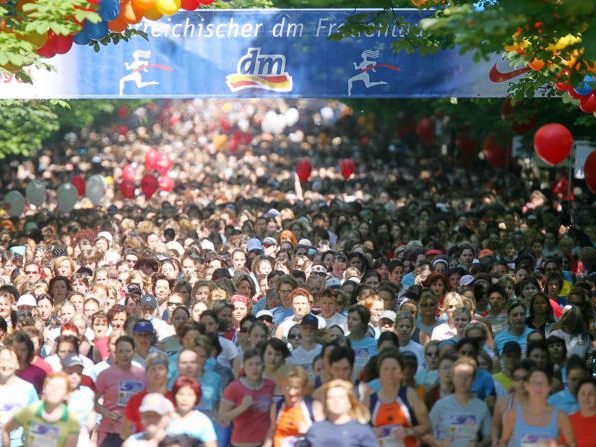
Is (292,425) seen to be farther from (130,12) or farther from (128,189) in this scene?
(128,189)

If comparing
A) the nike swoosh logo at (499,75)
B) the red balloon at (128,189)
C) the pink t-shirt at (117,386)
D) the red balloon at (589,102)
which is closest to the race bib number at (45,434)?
the pink t-shirt at (117,386)

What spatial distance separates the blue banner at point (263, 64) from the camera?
26.5 m

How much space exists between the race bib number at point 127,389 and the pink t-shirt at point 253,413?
866 millimetres

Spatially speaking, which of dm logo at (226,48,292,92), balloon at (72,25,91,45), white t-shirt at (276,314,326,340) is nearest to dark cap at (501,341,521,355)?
white t-shirt at (276,314,326,340)

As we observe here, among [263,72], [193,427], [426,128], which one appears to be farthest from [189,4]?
[426,128]

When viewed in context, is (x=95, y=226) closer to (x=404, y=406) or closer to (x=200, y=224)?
(x=200, y=224)

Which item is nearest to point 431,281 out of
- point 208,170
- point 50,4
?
point 50,4

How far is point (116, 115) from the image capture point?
62250 millimetres

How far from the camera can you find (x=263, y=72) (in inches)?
1051

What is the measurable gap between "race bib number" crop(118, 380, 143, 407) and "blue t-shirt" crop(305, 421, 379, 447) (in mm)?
2402

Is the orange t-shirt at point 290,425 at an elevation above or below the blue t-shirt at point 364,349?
below

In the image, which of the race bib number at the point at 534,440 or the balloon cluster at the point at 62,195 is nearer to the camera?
the race bib number at the point at 534,440

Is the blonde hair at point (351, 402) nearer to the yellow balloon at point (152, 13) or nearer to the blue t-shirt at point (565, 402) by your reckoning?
the blue t-shirt at point (565, 402)

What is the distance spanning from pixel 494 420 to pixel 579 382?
0.65 m
